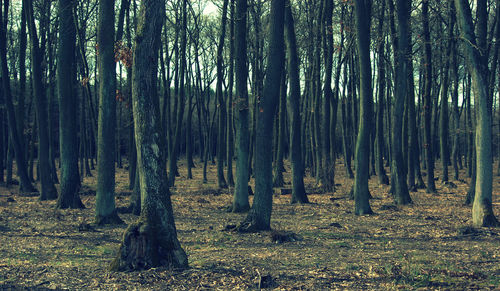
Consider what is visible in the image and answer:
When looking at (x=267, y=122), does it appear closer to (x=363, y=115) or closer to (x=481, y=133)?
(x=363, y=115)

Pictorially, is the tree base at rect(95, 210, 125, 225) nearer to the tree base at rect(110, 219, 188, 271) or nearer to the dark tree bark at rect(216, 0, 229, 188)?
the tree base at rect(110, 219, 188, 271)

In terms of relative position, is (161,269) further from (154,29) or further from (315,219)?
(315,219)

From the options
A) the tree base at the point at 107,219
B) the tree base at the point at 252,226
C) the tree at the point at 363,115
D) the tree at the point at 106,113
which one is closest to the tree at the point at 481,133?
the tree at the point at 363,115

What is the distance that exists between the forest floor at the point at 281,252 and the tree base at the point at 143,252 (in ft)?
0.58

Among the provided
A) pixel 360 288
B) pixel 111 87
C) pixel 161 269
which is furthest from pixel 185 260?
pixel 111 87

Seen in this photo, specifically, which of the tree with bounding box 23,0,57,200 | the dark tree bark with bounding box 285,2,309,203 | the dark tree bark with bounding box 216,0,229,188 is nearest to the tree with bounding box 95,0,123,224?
the tree with bounding box 23,0,57,200

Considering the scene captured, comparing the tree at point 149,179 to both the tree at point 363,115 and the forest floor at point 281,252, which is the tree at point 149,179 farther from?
the tree at point 363,115

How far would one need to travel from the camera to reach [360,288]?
6160 millimetres

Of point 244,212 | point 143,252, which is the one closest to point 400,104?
point 244,212

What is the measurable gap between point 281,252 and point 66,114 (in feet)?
28.4

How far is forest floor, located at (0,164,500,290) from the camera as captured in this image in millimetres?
6426

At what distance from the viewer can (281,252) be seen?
336 inches

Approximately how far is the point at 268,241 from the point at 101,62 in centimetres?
591

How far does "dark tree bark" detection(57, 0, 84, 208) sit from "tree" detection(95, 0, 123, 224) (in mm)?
2889
